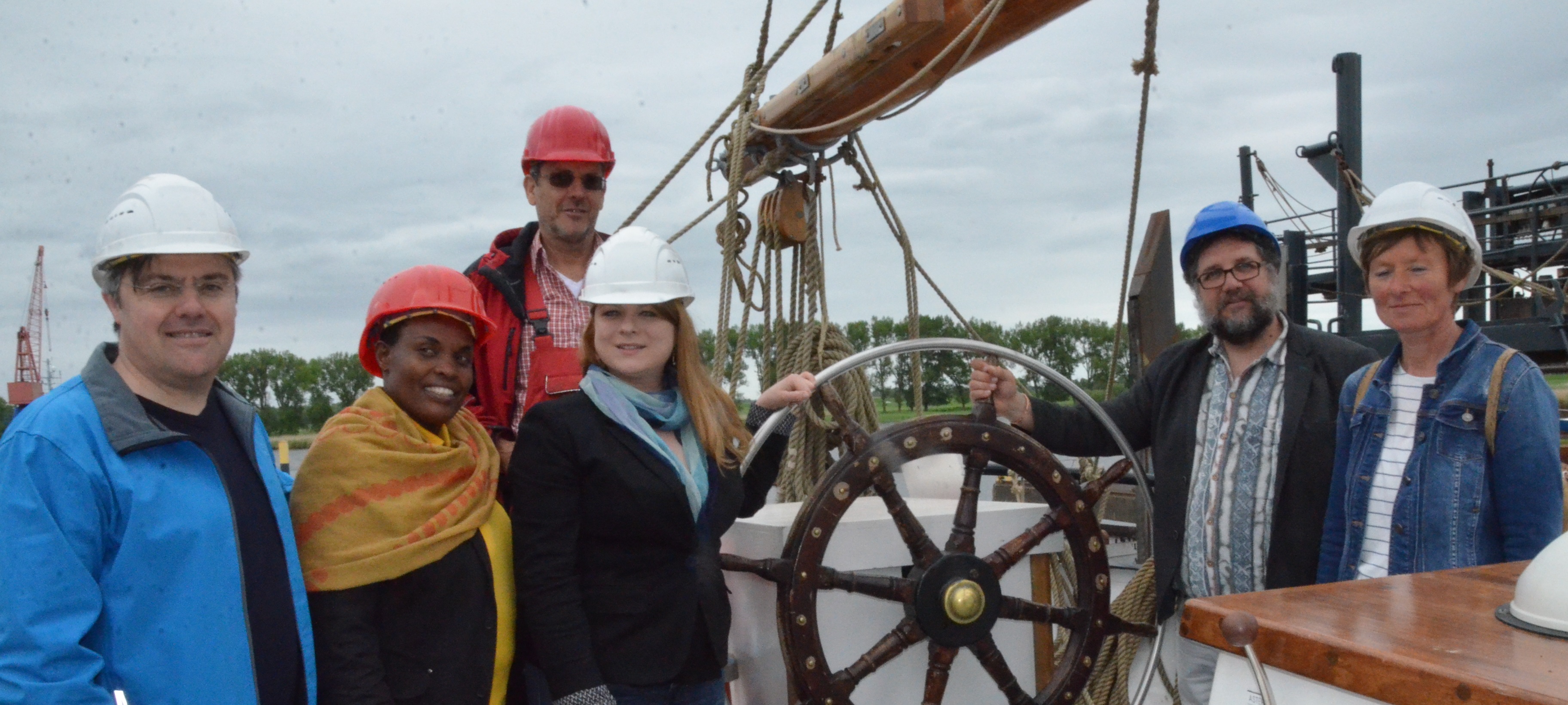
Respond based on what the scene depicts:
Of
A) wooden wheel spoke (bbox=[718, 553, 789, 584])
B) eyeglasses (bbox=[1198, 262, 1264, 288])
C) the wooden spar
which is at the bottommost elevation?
wooden wheel spoke (bbox=[718, 553, 789, 584])

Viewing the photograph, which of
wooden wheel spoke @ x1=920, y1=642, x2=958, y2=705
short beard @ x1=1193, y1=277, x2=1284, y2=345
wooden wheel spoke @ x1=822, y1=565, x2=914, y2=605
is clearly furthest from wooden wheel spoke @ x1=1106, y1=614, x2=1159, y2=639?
short beard @ x1=1193, y1=277, x2=1284, y2=345

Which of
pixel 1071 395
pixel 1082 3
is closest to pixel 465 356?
pixel 1071 395

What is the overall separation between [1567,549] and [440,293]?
156 cm

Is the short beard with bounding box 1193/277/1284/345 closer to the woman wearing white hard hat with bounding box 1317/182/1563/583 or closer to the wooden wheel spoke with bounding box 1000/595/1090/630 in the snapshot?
the woman wearing white hard hat with bounding box 1317/182/1563/583

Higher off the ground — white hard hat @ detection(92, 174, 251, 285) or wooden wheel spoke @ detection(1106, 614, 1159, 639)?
white hard hat @ detection(92, 174, 251, 285)

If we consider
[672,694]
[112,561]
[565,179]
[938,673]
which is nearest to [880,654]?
[938,673]

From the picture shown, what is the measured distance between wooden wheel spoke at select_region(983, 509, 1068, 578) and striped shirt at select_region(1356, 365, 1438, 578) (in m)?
0.63

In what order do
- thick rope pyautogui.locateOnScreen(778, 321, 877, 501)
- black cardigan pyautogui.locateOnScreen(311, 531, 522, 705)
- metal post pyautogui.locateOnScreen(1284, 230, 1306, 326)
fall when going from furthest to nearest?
metal post pyautogui.locateOnScreen(1284, 230, 1306, 326), thick rope pyautogui.locateOnScreen(778, 321, 877, 501), black cardigan pyautogui.locateOnScreen(311, 531, 522, 705)

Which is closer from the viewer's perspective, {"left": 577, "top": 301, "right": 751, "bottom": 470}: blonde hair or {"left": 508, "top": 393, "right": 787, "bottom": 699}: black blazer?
{"left": 508, "top": 393, "right": 787, "bottom": 699}: black blazer

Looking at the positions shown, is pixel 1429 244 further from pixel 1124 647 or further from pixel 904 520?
pixel 1124 647

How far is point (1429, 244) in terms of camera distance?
74.2 inches

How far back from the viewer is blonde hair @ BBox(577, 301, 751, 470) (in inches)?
75.0

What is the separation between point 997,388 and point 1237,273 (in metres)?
0.57

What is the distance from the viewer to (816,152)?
3271 mm
